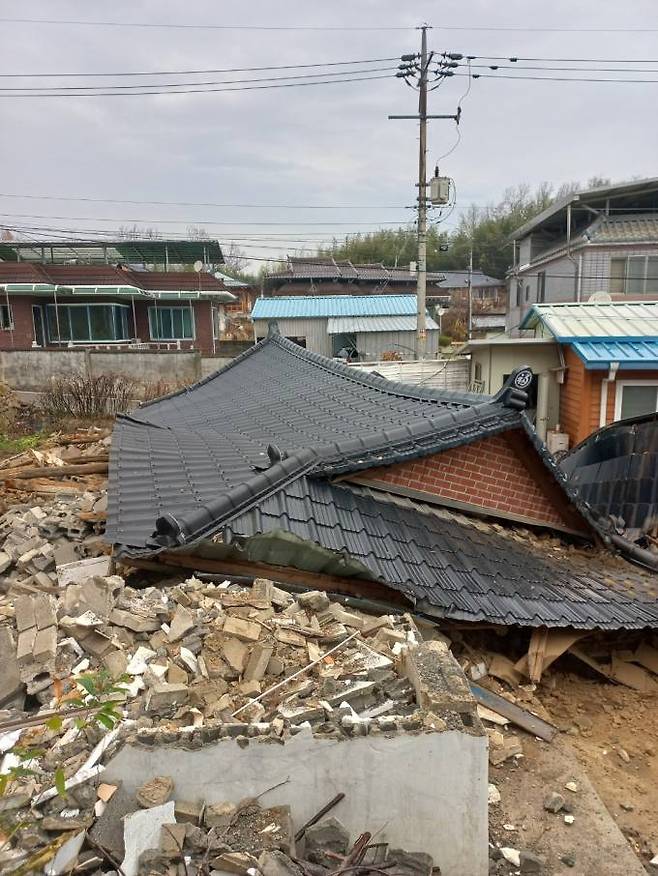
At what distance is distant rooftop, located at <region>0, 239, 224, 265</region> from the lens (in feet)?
89.0

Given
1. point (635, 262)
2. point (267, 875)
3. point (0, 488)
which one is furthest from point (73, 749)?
point (635, 262)

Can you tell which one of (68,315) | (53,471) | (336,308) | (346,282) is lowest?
(53,471)

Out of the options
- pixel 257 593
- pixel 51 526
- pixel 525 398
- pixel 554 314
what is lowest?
pixel 51 526

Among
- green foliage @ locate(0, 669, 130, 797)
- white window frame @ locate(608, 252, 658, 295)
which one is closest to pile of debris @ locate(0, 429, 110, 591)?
green foliage @ locate(0, 669, 130, 797)

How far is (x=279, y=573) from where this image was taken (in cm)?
439

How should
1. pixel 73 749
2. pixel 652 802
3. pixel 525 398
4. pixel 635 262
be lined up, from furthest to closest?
1. pixel 635 262
2. pixel 525 398
3. pixel 652 802
4. pixel 73 749

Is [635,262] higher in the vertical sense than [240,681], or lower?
higher

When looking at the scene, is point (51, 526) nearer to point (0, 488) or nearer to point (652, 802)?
point (0, 488)

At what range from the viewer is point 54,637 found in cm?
326

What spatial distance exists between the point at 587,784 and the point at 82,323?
85.0 feet

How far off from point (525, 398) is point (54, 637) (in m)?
4.49

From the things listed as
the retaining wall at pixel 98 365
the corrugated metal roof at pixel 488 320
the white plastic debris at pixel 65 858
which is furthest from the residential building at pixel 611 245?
the white plastic debris at pixel 65 858

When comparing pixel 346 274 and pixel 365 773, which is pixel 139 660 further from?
pixel 346 274

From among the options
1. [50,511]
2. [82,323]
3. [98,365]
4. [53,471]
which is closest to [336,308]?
[82,323]
